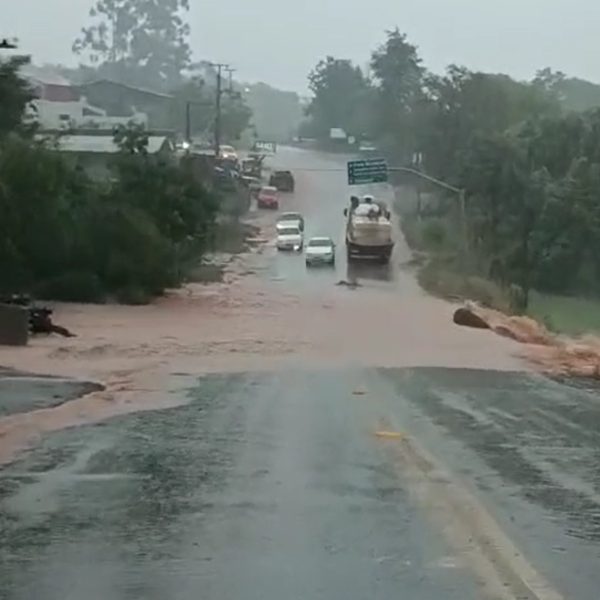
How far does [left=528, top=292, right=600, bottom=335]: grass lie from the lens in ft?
184

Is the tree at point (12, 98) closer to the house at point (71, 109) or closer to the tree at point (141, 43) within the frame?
the house at point (71, 109)

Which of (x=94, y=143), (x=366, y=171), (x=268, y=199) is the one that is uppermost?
(x=94, y=143)

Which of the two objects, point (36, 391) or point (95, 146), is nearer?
point (36, 391)

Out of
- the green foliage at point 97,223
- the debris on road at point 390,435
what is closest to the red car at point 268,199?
the green foliage at point 97,223

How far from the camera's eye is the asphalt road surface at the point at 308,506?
8180mm

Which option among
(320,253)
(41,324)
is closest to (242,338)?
(41,324)

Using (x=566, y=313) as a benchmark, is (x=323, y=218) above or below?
above

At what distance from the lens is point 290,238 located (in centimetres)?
8125

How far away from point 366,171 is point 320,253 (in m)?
13.0

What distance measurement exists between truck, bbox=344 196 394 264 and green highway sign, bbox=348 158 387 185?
26.6ft

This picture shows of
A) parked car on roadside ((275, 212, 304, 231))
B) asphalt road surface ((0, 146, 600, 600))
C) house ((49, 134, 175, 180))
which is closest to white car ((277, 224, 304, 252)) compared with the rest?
parked car on roadside ((275, 212, 304, 231))

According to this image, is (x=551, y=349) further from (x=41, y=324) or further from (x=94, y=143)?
(x=94, y=143)

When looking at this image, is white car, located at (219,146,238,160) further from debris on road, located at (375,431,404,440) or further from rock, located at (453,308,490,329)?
debris on road, located at (375,431,404,440)

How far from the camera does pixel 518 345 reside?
38375 millimetres
